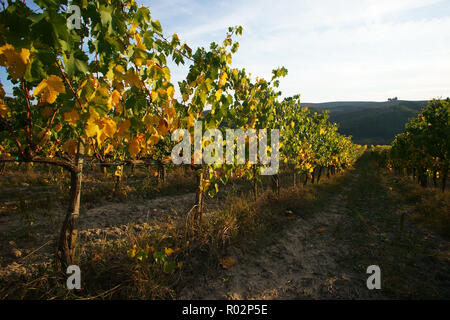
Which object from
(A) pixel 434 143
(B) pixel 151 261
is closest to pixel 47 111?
(B) pixel 151 261

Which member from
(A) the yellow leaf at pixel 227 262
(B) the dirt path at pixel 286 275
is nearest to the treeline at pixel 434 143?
(B) the dirt path at pixel 286 275

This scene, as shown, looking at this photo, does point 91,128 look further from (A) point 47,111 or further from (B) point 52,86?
(A) point 47,111

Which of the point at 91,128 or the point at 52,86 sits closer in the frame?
the point at 52,86

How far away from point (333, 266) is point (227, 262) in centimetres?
213

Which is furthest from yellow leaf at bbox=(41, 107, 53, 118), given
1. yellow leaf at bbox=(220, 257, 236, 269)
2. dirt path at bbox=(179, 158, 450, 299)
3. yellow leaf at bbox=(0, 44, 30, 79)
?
yellow leaf at bbox=(220, 257, 236, 269)

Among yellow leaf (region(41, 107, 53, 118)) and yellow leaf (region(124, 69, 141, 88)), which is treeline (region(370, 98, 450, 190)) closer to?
yellow leaf (region(124, 69, 141, 88))

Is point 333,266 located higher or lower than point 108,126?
lower

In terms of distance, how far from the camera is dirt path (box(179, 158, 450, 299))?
312 cm

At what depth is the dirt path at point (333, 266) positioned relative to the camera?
3.12 metres

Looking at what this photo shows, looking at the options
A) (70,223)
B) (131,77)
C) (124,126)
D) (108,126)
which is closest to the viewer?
(108,126)

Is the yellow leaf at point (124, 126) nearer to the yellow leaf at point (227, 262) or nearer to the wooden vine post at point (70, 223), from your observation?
the wooden vine post at point (70, 223)

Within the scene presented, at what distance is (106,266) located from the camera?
3.04m

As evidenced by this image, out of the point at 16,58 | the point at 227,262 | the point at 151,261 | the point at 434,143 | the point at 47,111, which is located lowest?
the point at 227,262

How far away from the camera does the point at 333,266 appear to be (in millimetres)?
3896
